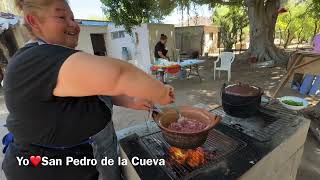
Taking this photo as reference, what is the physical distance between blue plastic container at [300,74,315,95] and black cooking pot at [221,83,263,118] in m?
4.46

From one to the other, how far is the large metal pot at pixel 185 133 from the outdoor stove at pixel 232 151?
21 cm

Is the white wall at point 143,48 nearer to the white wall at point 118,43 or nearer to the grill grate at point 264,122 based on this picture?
the white wall at point 118,43

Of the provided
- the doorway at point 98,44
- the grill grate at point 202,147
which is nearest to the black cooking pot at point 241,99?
the grill grate at point 202,147

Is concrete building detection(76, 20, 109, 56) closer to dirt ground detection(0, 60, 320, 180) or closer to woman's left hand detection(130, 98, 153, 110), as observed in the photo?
dirt ground detection(0, 60, 320, 180)

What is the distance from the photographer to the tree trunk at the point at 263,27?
9.46m

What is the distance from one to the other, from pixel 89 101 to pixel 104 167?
653mm

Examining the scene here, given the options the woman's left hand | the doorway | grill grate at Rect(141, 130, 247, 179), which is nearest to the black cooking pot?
grill grate at Rect(141, 130, 247, 179)

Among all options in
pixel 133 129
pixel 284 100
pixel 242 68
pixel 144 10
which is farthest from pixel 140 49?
pixel 133 129

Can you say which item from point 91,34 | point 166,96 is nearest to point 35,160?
point 166,96

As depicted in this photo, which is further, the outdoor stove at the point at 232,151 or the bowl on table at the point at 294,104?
the bowl on table at the point at 294,104

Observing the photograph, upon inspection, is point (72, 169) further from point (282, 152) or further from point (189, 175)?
point (282, 152)

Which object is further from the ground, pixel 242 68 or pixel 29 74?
pixel 29 74

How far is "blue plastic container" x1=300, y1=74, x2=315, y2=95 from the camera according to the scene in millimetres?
5215

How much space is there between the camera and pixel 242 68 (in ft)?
30.0
